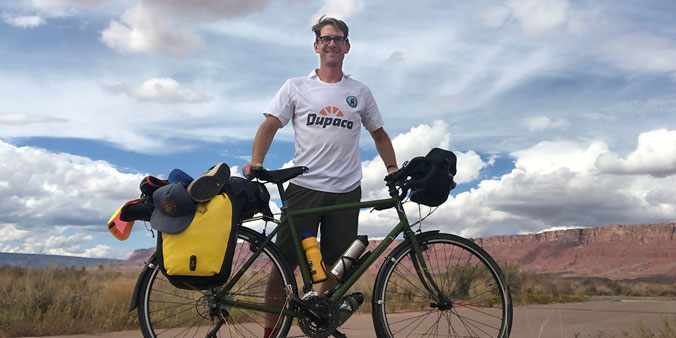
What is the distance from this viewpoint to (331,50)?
190 inches

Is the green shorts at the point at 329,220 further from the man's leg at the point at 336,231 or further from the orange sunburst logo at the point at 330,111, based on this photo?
the orange sunburst logo at the point at 330,111

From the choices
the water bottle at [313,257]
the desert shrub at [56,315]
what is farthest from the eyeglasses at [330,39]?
the desert shrub at [56,315]

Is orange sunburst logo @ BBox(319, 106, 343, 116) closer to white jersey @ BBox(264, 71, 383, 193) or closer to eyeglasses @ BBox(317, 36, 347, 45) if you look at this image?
white jersey @ BBox(264, 71, 383, 193)

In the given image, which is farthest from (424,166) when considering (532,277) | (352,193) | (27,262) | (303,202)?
(532,277)

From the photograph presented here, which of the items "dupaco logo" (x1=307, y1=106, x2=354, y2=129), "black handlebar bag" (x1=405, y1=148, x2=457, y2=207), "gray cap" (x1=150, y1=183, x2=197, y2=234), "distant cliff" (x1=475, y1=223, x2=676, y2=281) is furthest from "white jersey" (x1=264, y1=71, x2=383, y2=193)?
"distant cliff" (x1=475, y1=223, x2=676, y2=281)

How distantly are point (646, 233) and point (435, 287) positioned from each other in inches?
4616

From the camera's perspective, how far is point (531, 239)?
116000mm

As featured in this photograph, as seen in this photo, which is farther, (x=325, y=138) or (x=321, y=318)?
(x=325, y=138)

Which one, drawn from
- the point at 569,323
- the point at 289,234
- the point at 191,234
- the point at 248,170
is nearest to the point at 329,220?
the point at 289,234

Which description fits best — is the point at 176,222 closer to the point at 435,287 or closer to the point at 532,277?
the point at 435,287

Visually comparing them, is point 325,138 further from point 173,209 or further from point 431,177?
point 173,209

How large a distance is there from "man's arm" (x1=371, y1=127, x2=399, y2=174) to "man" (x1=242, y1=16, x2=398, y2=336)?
17 centimetres

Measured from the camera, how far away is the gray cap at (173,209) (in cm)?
379

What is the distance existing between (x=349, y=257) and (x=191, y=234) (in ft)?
3.51
